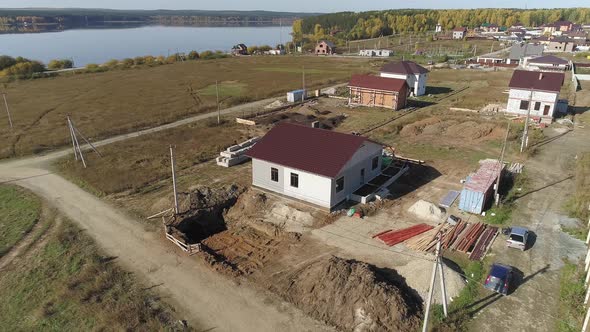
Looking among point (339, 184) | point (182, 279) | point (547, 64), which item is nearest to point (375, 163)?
point (339, 184)

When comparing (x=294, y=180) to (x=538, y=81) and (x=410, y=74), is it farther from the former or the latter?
Answer: (x=410, y=74)

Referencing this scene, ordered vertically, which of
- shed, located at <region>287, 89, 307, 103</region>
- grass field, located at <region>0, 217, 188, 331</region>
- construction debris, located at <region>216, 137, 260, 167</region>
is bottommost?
grass field, located at <region>0, 217, 188, 331</region>

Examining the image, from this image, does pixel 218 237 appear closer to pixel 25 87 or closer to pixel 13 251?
pixel 13 251

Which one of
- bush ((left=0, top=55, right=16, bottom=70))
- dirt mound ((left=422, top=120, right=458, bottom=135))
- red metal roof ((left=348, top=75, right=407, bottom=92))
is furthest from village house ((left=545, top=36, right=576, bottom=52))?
bush ((left=0, top=55, right=16, bottom=70))

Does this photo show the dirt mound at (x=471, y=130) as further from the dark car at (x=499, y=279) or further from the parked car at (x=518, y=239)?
the dark car at (x=499, y=279)

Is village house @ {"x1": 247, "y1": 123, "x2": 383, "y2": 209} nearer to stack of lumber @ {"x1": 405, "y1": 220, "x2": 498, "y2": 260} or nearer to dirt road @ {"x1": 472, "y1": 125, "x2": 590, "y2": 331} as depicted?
stack of lumber @ {"x1": 405, "y1": 220, "x2": 498, "y2": 260}

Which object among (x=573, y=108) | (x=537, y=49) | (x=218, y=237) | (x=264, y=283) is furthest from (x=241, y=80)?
(x=537, y=49)

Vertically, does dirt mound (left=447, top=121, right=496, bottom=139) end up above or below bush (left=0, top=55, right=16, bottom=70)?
below
